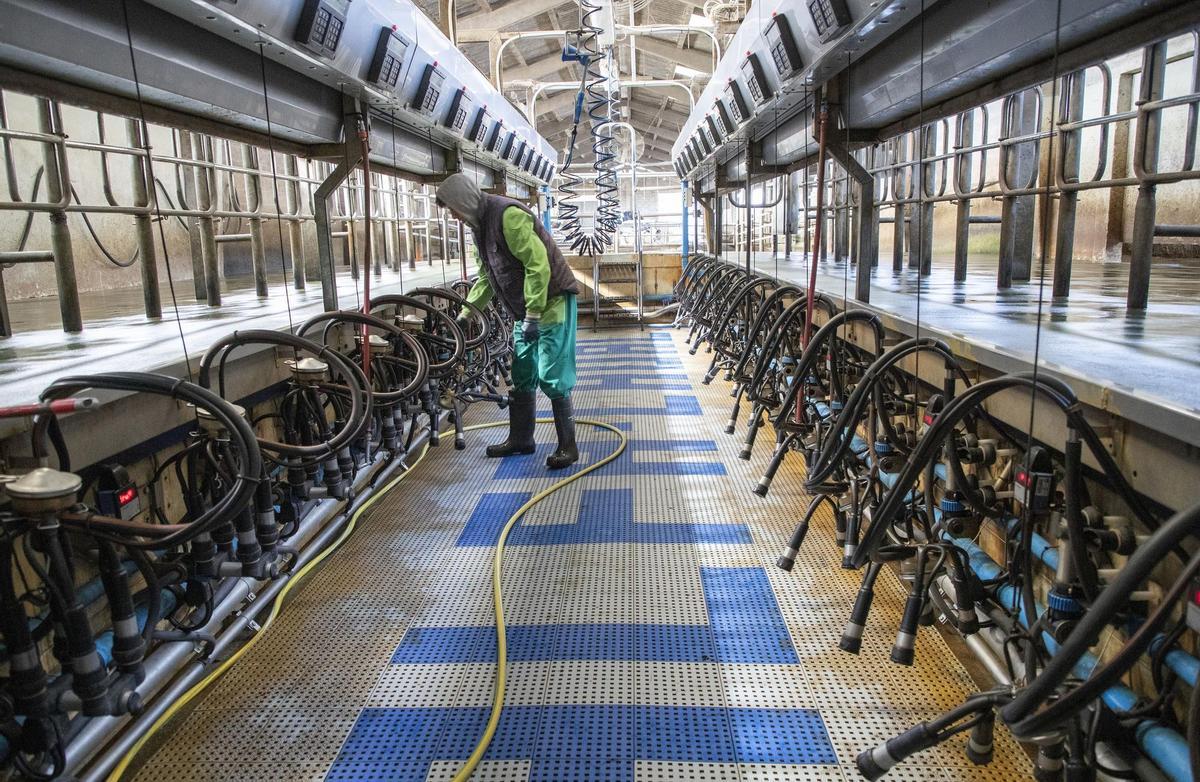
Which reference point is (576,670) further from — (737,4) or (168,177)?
(737,4)

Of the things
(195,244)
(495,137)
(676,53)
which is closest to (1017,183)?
(495,137)

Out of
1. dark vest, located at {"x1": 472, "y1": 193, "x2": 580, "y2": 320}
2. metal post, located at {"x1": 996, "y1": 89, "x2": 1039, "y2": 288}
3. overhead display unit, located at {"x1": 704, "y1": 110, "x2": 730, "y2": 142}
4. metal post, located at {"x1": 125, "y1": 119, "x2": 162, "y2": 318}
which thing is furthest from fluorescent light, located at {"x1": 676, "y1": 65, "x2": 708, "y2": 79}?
metal post, located at {"x1": 125, "y1": 119, "x2": 162, "y2": 318}

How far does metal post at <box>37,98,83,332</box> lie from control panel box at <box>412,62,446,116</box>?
1.50m

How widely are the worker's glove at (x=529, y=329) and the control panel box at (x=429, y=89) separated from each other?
122cm

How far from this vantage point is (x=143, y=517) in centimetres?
225

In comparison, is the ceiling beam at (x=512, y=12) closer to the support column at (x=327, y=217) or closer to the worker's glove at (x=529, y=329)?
the support column at (x=327, y=217)

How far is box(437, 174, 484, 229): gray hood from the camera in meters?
3.48

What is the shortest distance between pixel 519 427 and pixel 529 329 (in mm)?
636

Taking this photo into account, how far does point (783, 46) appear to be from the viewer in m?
2.98

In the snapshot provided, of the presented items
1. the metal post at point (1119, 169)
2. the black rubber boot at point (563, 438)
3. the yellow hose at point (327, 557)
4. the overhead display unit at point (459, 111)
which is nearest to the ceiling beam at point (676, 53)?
the metal post at point (1119, 169)

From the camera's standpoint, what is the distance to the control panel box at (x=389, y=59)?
3006 mm

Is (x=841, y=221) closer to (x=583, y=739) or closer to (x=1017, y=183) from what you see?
(x=1017, y=183)

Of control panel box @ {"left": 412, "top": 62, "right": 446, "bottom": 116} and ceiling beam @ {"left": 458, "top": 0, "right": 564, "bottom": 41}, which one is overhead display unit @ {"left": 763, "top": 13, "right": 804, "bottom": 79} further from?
ceiling beam @ {"left": 458, "top": 0, "right": 564, "bottom": 41}

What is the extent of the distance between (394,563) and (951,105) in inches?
110
